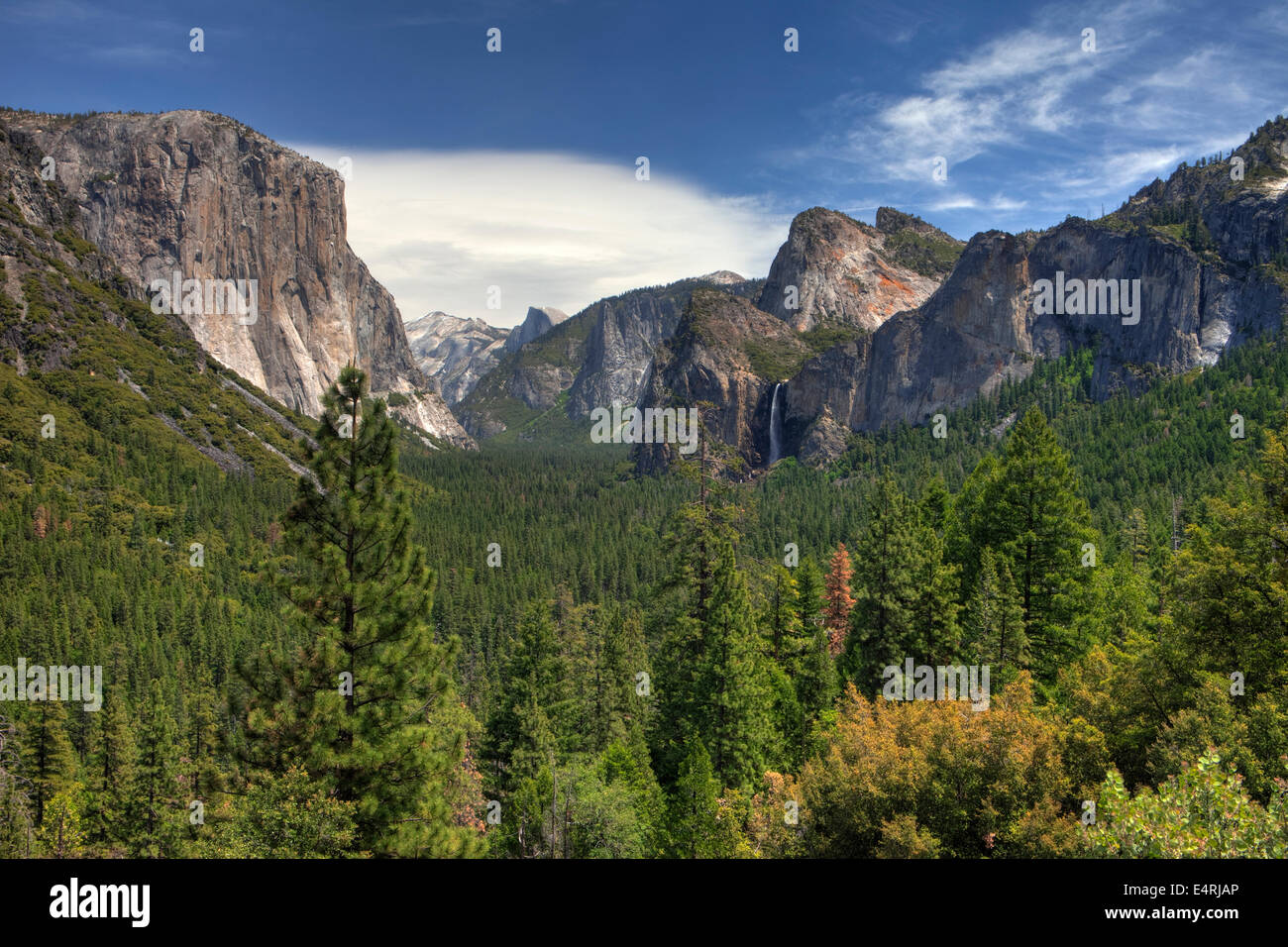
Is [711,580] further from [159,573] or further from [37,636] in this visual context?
[159,573]

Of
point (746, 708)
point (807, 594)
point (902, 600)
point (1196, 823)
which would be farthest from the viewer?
point (807, 594)

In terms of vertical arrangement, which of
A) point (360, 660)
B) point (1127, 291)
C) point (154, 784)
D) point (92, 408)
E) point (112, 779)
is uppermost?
point (1127, 291)

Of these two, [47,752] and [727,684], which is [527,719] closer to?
[727,684]

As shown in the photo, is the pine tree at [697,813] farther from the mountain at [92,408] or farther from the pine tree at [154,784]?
the mountain at [92,408]

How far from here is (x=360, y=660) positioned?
16797 mm

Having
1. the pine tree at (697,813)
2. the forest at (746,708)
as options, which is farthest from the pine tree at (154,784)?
the pine tree at (697,813)

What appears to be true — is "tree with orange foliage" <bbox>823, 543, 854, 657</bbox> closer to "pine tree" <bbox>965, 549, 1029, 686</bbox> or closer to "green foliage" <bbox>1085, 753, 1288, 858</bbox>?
"pine tree" <bbox>965, 549, 1029, 686</bbox>

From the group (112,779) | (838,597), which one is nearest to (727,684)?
(838,597)

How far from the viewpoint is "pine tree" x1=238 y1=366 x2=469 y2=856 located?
15.9 metres

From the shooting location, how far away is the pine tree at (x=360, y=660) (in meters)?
15.9

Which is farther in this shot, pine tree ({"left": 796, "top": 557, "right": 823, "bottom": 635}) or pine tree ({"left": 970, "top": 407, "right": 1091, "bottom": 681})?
pine tree ({"left": 796, "top": 557, "right": 823, "bottom": 635})

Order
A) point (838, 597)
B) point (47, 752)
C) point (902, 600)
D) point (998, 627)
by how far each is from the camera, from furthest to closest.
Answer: point (838, 597), point (47, 752), point (902, 600), point (998, 627)

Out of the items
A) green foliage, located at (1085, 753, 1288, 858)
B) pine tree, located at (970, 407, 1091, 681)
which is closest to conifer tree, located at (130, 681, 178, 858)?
pine tree, located at (970, 407, 1091, 681)

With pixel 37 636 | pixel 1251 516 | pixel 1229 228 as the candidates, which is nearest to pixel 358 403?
pixel 1251 516
